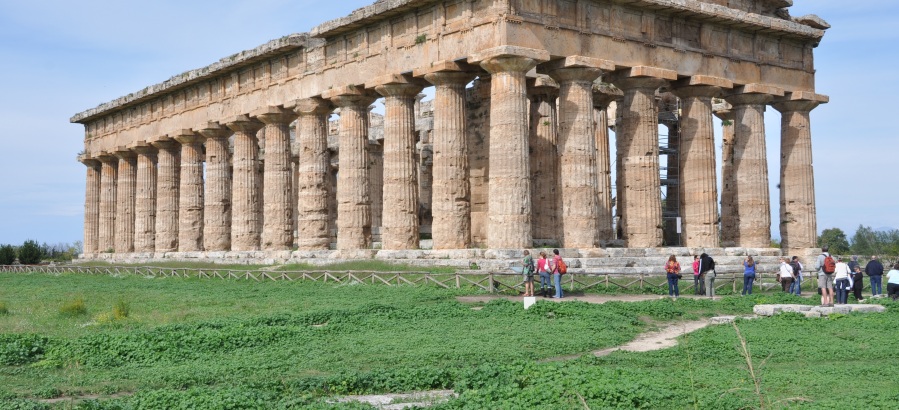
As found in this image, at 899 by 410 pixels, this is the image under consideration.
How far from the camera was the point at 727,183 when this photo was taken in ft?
131

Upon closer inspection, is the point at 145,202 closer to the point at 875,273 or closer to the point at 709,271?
the point at 709,271

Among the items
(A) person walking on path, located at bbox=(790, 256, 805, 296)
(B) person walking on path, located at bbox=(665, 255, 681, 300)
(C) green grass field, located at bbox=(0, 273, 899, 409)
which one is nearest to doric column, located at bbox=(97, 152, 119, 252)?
(C) green grass field, located at bbox=(0, 273, 899, 409)

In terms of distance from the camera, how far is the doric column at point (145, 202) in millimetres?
51625

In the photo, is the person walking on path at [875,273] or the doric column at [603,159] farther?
the doric column at [603,159]

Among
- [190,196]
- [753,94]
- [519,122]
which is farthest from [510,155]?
[190,196]

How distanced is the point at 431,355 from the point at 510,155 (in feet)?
49.3

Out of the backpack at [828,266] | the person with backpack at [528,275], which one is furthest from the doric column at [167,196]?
the backpack at [828,266]

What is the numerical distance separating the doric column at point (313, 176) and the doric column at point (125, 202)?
19.7m

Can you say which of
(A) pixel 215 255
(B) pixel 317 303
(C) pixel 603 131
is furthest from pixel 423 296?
(A) pixel 215 255

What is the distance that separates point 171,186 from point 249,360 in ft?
120

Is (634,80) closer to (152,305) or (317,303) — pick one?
(317,303)

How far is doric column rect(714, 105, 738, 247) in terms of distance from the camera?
37.9 meters

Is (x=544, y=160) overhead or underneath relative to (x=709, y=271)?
overhead

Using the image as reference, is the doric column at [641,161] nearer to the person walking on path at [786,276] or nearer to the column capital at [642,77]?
the column capital at [642,77]
